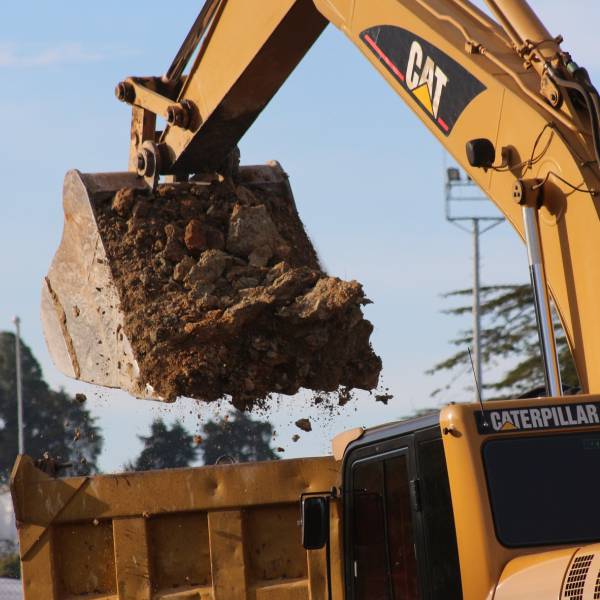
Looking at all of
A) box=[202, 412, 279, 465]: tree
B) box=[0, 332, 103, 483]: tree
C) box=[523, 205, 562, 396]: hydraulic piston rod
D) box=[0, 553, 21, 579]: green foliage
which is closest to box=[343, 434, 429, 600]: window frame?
box=[523, 205, 562, 396]: hydraulic piston rod

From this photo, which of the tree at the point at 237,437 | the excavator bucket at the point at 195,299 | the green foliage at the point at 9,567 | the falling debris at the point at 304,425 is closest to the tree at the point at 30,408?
the green foliage at the point at 9,567

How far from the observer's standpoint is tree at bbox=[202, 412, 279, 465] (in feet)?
27.5

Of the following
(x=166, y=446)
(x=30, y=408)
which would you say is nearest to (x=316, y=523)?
(x=166, y=446)

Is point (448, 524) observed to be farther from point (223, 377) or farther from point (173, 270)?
point (173, 270)

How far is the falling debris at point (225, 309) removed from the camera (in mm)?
8180

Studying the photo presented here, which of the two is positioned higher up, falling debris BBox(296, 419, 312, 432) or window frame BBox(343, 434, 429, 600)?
falling debris BBox(296, 419, 312, 432)

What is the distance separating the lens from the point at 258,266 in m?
8.90

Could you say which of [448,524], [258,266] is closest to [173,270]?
[258,266]

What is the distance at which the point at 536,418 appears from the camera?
427 centimetres

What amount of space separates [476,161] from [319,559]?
6.21 feet

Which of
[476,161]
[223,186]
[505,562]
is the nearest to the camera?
[505,562]

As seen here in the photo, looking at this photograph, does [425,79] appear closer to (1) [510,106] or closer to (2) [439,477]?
(1) [510,106]

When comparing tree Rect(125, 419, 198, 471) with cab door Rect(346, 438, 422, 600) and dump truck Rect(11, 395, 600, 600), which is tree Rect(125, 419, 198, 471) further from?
cab door Rect(346, 438, 422, 600)

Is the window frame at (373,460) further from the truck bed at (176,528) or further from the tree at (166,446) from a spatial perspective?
the tree at (166,446)
